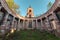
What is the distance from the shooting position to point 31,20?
110 ft

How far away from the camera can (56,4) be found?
25344mm

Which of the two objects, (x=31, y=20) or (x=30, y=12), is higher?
(x=30, y=12)

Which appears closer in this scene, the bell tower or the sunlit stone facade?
the sunlit stone facade

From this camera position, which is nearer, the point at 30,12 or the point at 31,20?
the point at 31,20

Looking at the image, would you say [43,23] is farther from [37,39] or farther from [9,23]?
[37,39]

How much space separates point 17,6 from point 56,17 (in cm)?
1832

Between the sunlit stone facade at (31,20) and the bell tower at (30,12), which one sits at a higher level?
the bell tower at (30,12)

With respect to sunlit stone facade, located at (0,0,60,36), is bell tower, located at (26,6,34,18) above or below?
above

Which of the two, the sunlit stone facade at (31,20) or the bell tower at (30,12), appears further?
the bell tower at (30,12)

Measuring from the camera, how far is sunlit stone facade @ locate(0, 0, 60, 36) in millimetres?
24197

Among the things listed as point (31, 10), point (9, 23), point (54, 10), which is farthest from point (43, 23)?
point (31, 10)

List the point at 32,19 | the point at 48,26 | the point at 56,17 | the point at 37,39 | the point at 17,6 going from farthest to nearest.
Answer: the point at 17,6 → the point at 32,19 → the point at 48,26 → the point at 56,17 → the point at 37,39

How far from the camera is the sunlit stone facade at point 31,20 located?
953 inches

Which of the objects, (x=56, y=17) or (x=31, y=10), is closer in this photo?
(x=56, y=17)
